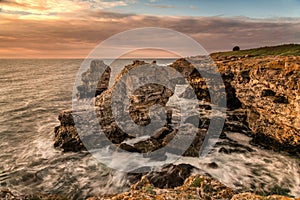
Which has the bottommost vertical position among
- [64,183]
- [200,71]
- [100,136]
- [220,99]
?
[64,183]

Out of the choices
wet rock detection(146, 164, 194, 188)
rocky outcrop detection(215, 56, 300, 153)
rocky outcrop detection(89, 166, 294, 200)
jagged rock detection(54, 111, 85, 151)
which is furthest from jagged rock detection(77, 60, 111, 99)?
rocky outcrop detection(89, 166, 294, 200)

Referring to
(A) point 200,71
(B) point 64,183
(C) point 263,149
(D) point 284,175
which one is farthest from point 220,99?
(B) point 64,183

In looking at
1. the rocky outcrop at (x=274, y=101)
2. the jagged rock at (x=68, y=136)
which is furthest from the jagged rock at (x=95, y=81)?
the rocky outcrop at (x=274, y=101)

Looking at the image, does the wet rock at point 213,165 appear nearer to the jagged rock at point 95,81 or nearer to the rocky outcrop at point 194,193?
the rocky outcrop at point 194,193

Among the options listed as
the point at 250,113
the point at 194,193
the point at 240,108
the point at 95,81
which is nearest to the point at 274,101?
the point at 250,113

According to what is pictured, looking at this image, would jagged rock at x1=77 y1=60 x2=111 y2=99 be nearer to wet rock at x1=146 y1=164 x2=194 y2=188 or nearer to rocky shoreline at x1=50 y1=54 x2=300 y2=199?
rocky shoreline at x1=50 y1=54 x2=300 y2=199

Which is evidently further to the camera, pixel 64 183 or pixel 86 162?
pixel 86 162

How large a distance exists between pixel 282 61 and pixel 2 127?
1538 inches

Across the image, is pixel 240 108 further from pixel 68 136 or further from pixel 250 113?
pixel 68 136

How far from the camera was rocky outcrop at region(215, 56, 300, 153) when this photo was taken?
20344 mm

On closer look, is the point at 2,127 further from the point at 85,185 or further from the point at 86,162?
the point at 85,185

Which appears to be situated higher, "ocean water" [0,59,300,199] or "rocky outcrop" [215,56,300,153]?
"rocky outcrop" [215,56,300,153]

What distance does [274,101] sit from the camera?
72.1ft

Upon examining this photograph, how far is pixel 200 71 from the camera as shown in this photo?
121 feet
